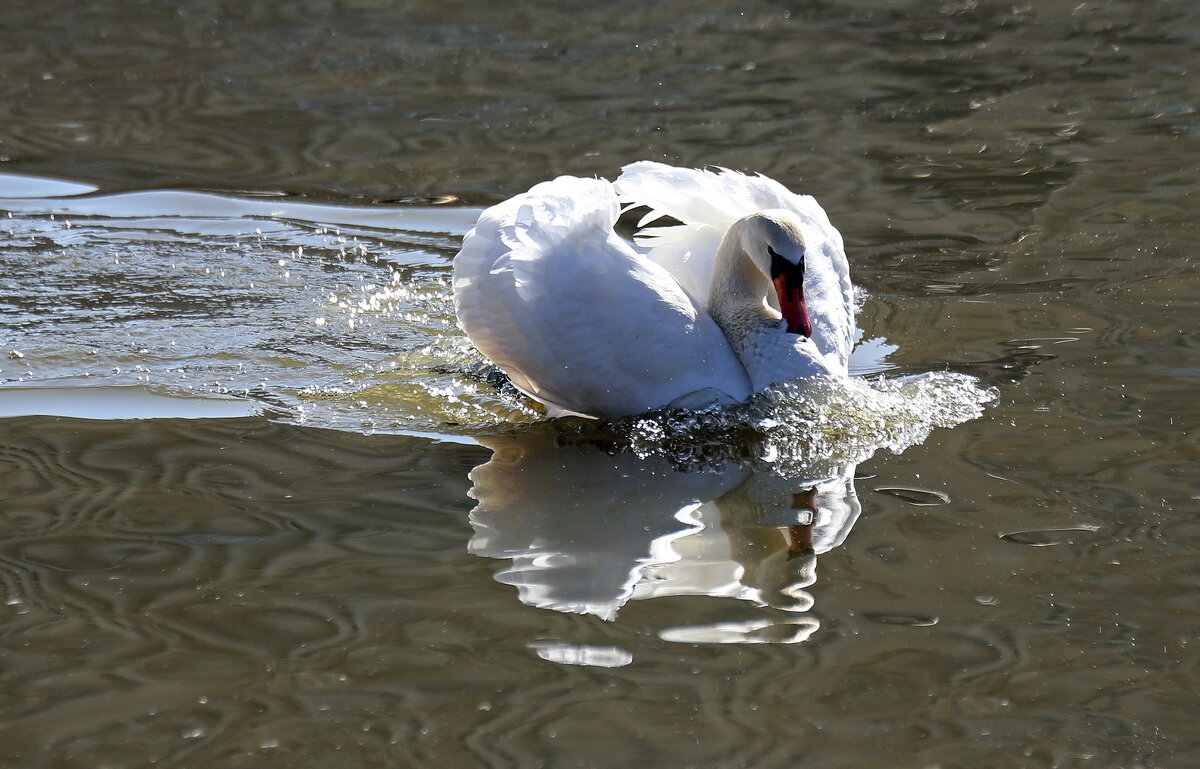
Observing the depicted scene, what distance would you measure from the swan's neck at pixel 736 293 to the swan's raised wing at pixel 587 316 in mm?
168

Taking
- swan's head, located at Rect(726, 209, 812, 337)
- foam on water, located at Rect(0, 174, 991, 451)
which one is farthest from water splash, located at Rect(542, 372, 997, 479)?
swan's head, located at Rect(726, 209, 812, 337)

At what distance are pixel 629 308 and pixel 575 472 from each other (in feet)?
2.18

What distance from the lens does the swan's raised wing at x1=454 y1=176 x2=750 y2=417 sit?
5.20 m

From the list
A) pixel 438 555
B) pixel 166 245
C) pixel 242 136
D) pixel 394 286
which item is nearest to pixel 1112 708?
pixel 438 555

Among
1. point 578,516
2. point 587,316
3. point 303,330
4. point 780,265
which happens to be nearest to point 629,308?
point 587,316

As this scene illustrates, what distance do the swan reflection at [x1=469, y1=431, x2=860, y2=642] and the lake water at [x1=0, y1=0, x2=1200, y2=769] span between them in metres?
0.02

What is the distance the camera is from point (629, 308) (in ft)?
17.1

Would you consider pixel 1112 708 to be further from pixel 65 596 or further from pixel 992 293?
pixel 992 293

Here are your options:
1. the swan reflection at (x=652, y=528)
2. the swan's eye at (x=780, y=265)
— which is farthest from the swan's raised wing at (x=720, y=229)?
the swan reflection at (x=652, y=528)

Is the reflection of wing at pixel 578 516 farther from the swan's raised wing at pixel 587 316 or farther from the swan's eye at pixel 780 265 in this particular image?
the swan's eye at pixel 780 265

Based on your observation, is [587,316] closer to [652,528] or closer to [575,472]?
[575,472]

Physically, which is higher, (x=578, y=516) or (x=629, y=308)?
(x=629, y=308)

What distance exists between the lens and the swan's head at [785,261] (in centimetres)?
542

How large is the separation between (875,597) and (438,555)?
1.25 meters
